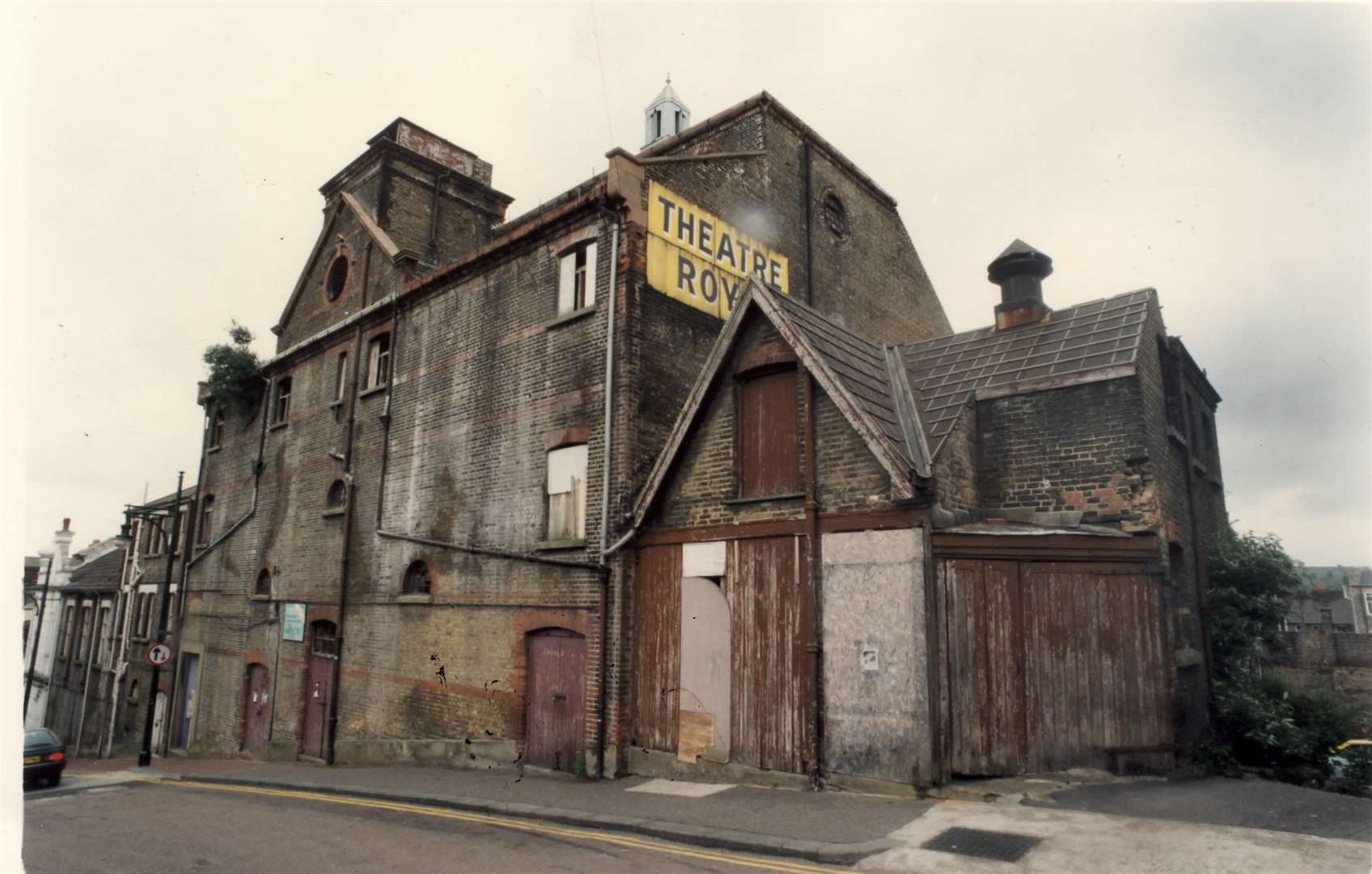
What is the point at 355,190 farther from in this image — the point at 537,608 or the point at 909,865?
the point at 909,865

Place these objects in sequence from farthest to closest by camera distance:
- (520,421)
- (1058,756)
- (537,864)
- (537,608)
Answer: (520,421) → (537,608) → (1058,756) → (537,864)

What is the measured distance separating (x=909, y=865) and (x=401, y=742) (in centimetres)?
1170

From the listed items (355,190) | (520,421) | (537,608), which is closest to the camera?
(537,608)

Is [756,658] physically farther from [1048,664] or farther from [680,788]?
[1048,664]

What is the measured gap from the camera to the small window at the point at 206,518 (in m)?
25.3

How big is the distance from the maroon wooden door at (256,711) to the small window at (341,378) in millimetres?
7282

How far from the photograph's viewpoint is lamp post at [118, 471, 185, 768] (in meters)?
20.4

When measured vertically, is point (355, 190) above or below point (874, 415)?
above

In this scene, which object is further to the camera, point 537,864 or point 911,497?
point 911,497

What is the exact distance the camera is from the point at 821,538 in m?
10.3

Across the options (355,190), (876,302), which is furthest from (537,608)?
(355,190)

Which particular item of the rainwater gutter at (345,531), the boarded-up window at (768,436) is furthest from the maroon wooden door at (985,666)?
the rainwater gutter at (345,531)

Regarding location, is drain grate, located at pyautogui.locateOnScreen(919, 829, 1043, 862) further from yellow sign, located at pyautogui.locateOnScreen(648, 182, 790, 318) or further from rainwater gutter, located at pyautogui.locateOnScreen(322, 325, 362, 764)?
rainwater gutter, located at pyautogui.locateOnScreen(322, 325, 362, 764)

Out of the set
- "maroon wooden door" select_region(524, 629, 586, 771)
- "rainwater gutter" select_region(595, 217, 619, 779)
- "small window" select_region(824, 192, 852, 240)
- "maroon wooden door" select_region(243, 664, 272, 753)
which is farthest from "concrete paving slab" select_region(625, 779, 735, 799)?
"maroon wooden door" select_region(243, 664, 272, 753)
